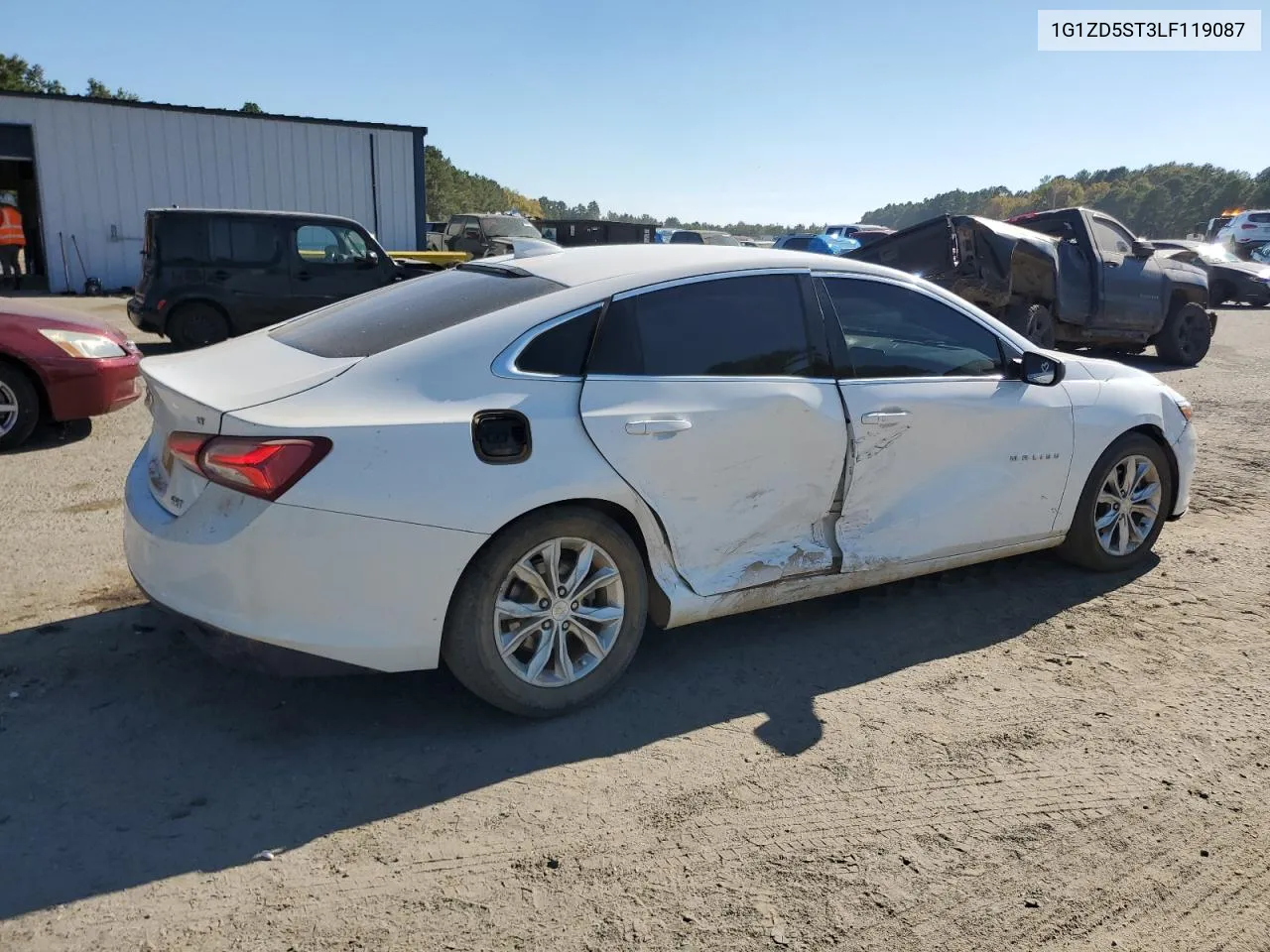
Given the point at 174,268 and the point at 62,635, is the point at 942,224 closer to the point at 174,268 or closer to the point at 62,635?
the point at 174,268

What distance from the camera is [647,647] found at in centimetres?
404

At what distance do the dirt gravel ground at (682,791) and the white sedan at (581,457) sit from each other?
332 millimetres

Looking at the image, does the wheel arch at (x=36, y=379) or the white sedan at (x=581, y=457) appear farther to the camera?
the wheel arch at (x=36, y=379)

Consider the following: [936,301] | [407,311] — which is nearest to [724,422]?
[407,311]

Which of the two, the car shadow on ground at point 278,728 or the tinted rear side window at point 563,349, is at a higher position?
the tinted rear side window at point 563,349

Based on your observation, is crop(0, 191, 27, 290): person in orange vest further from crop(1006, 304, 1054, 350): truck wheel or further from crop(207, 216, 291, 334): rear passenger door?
crop(1006, 304, 1054, 350): truck wheel

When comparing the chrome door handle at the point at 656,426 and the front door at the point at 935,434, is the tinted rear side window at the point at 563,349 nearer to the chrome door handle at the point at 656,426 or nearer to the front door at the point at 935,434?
the chrome door handle at the point at 656,426

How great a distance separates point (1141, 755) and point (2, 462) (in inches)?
272

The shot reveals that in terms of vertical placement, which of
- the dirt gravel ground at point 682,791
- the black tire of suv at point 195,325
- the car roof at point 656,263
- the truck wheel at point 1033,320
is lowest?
the dirt gravel ground at point 682,791

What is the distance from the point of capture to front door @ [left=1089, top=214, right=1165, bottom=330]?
1202 cm

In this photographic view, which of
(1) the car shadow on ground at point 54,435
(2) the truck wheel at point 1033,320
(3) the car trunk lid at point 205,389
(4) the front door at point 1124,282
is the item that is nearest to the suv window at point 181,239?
(1) the car shadow on ground at point 54,435

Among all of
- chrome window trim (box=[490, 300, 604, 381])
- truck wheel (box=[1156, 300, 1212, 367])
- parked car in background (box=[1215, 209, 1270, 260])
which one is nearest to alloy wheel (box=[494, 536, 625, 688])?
chrome window trim (box=[490, 300, 604, 381])

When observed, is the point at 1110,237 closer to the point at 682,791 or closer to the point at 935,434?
the point at 935,434

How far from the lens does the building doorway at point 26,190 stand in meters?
20.7
